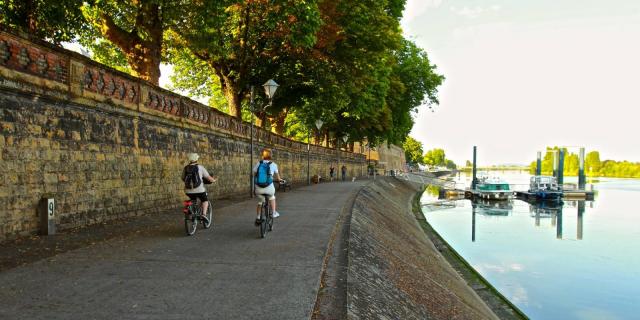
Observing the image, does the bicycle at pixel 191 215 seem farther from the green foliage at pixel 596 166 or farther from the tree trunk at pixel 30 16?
the green foliage at pixel 596 166

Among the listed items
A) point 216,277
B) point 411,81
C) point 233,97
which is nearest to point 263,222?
point 216,277

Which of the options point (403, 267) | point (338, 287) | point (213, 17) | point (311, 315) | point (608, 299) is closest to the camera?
point (311, 315)

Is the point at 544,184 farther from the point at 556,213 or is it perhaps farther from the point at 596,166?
the point at 596,166

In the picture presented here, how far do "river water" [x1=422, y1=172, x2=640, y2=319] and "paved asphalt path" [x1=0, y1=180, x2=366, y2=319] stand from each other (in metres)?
8.34

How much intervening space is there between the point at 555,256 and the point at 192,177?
1689 cm

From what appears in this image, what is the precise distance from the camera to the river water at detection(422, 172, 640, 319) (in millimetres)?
13625

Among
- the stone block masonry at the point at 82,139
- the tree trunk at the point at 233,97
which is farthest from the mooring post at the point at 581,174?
the stone block masonry at the point at 82,139

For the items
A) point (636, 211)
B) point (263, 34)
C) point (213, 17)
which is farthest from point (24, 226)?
point (636, 211)

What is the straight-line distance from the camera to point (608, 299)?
13953mm

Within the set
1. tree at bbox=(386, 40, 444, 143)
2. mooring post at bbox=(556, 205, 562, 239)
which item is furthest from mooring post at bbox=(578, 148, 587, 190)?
tree at bbox=(386, 40, 444, 143)

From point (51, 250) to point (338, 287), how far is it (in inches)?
173

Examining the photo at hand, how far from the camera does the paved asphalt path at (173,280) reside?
14.7 feet

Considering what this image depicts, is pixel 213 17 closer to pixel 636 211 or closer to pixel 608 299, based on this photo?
pixel 608 299

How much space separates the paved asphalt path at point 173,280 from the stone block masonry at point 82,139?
1.60 metres
